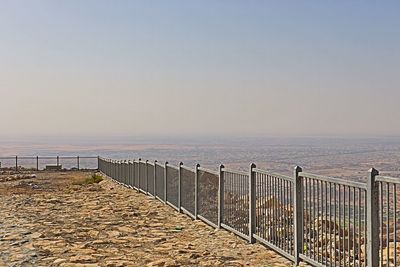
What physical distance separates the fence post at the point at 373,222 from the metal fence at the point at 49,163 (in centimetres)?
5858

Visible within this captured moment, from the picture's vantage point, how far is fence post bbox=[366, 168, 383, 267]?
26.3 ft

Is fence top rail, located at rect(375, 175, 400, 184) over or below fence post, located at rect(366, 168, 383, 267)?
over

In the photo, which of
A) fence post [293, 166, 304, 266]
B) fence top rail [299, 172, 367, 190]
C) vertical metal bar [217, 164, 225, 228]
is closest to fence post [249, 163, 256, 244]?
vertical metal bar [217, 164, 225, 228]

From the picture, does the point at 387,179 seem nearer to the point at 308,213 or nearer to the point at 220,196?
the point at 308,213

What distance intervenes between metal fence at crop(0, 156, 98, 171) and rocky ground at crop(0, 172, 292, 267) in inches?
1845

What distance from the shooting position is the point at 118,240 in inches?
537

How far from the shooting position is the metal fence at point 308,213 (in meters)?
8.04

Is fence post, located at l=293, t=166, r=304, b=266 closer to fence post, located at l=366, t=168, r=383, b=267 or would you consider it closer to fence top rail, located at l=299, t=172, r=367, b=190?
fence top rail, located at l=299, t=172, r=367, b=190

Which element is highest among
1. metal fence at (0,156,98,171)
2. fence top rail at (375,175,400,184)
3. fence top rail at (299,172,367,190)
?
fence top rail at (375,175,400,184)

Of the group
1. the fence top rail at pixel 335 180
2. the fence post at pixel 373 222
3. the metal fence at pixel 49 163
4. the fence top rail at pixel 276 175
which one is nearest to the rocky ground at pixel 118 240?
the fence top rail at pixel 276 175

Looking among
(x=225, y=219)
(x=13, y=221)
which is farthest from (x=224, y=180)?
(x=13, y=221)

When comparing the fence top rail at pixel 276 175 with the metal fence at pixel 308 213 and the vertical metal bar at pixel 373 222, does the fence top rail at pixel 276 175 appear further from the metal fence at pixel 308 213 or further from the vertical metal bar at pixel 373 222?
the vertical metal bar at pixel 373 222

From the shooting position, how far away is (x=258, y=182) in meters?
12.3

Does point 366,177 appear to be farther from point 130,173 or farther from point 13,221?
point 130,173
